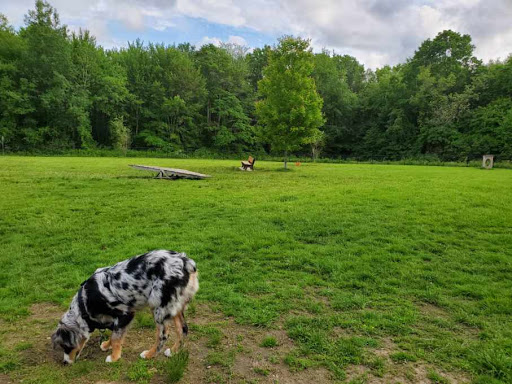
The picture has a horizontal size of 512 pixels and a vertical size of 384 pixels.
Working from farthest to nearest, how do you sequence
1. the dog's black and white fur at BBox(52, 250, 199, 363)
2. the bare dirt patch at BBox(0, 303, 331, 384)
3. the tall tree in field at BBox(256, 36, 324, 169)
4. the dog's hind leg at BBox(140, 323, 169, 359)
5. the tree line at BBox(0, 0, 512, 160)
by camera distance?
the tree line at BBox(0, 0, 512, 160) < the tall tree in field at BBox(256, 36, 324, 169) < the dog's hind leg at BBox(140, 323, 169, 359) < the dog's black and white fur at BBox(52, 250, 199, 363) < the bare dirt patch at BBox(0, 303, 331, 384)

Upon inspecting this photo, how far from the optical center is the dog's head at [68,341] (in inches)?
128

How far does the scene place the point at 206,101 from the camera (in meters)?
56.0

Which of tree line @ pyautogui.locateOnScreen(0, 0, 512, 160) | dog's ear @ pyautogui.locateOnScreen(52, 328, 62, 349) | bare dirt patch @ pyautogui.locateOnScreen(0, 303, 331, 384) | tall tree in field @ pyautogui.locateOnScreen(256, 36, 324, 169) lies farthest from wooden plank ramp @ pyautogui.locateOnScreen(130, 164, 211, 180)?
tree line @ pyautogui.locateOnScreen(0, 0, 512, 160)

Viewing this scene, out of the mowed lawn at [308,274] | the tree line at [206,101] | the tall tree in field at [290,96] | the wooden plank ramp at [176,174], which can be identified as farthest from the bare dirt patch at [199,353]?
the tree line at [206,101]

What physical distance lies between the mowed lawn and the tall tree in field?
13087 mm

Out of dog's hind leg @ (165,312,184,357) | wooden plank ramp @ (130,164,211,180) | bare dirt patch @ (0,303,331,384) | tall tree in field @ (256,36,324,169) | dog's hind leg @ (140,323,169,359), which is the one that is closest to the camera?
bare dirt patch @ (0,303,331,384)

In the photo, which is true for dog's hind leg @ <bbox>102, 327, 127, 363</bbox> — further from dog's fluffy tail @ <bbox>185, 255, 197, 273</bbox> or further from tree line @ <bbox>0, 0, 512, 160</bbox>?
tree line @ <bbox>0, 0, 512, 160</bbox>

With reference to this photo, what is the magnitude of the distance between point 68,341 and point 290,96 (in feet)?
71.0

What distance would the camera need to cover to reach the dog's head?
325cm

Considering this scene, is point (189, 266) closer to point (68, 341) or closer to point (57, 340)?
point (68, 341)

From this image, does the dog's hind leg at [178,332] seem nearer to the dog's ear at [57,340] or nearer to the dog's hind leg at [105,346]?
the dog's hind leg at [105,346]

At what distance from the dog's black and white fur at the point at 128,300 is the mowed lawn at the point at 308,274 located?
271mm

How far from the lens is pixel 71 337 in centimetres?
325

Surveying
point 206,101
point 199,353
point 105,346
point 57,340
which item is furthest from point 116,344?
point 206,101
